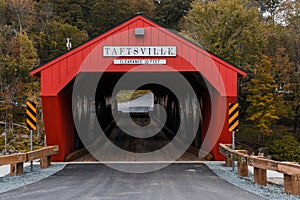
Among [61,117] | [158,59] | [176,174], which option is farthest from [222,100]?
[61,117]

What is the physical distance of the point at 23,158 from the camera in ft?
29.8

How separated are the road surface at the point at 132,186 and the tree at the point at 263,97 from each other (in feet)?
64.0

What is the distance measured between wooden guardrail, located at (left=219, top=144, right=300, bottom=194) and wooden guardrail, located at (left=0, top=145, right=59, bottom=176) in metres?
4.90

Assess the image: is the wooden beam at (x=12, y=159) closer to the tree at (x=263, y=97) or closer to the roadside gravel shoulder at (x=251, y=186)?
the roadside gravel shoulder at (x=251, y=186)

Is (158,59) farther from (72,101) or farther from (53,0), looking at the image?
(53,0)

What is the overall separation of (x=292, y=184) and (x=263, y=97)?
72.8 feet

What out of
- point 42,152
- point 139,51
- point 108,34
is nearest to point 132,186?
point 42,152

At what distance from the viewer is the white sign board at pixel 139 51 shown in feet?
36.4

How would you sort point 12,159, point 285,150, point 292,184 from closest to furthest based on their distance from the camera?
point 292,184 < point 12,159 < point 285,150

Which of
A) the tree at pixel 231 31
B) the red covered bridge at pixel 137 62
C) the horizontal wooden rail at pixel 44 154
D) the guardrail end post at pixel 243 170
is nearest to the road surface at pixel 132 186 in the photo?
the guardrail end post at pixel 243 170

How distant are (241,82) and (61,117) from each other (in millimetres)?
22077

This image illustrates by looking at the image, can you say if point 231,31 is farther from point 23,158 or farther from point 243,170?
point 23,158

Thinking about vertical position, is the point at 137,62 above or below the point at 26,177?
above

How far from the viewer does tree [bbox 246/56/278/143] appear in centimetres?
2805
